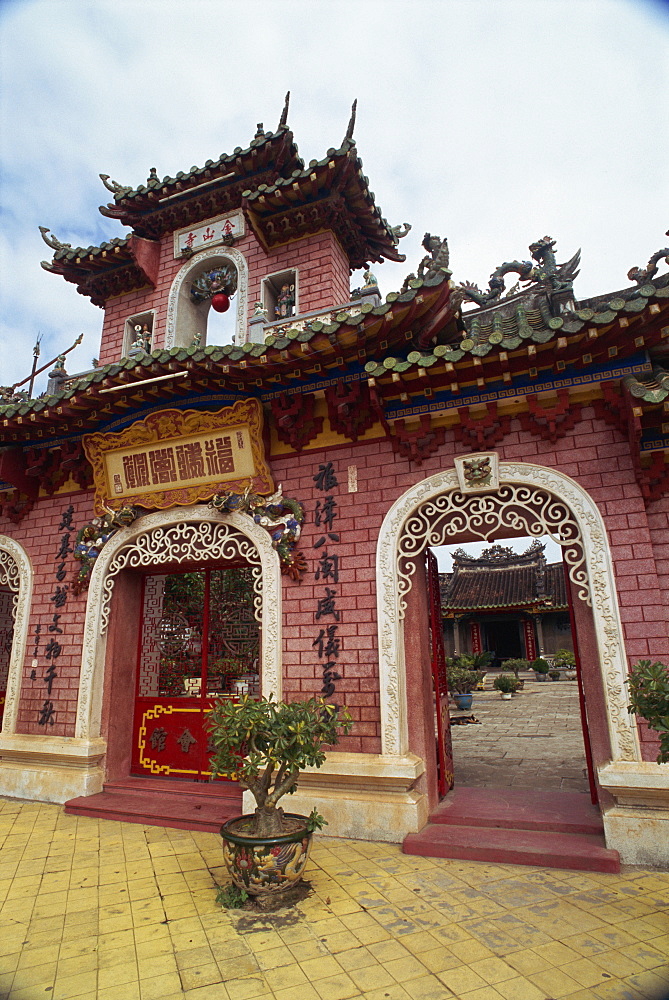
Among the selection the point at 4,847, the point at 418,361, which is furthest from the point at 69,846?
the point at 418,361

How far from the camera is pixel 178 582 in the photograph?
8258mm

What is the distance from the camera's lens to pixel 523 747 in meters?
10.0

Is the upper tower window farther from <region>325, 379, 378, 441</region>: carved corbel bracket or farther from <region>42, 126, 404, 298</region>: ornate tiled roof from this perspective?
<region>325, 379, 378, 441</region>: carved corbel bracket

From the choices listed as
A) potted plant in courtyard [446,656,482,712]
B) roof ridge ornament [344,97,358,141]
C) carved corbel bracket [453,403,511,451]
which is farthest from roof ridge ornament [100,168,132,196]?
potted plant in courtyard [446,656,482,712]

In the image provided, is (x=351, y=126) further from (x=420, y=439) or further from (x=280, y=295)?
(x=420, y=439)

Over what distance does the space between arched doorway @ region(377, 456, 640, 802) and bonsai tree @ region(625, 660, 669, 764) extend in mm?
1414

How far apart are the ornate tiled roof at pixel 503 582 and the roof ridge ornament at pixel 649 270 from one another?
86.2 feet

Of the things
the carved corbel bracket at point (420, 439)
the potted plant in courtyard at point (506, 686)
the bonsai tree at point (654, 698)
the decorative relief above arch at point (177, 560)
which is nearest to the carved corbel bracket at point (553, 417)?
the carved corbel bracket at point (420, 439)

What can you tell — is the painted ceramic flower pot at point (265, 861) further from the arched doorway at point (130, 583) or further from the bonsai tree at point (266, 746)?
the arched doorway at point (130, 583)

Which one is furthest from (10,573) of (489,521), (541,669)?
(541,669)

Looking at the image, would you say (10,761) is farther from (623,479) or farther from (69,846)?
(623,479)

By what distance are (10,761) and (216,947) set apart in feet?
17.5

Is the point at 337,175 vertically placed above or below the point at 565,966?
above

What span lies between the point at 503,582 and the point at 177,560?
28.8m
